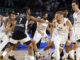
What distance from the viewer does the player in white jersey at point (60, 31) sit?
6.39 m

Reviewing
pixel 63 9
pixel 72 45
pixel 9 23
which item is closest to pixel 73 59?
pixel 72 45

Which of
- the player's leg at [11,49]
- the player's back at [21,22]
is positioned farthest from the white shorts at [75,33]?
the player's leg at [11,49]

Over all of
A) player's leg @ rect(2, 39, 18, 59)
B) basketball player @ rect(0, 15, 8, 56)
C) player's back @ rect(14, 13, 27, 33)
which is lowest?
player's leg @ rect(2, 39, 18, 59)

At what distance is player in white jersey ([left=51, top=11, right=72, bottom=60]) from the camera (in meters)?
6.39

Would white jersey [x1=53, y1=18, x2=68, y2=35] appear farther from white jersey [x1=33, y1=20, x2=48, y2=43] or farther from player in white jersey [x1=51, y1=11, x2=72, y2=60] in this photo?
white jersey [x1=33, y1=20, x2=48, y2=43]

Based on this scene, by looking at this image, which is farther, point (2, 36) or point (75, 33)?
point (2, 36)

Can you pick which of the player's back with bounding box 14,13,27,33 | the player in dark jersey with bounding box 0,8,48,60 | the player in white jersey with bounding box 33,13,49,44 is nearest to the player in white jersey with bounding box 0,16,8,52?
the player in dark jersey with bounding box 0,8,48,60

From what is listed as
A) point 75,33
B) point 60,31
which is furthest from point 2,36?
point 75,33

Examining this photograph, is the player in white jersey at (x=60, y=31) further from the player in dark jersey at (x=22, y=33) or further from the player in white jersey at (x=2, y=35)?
the player in white jersey at (x=2, y=35)

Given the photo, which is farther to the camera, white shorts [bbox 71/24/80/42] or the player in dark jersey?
white shorts [bbox 71/24/80/42]

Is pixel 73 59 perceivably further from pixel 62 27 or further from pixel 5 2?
pixel 5 2

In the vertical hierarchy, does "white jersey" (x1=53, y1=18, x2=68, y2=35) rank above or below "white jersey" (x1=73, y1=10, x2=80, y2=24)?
below

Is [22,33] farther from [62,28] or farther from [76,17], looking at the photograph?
[76,17]

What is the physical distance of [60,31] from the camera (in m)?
6.39
